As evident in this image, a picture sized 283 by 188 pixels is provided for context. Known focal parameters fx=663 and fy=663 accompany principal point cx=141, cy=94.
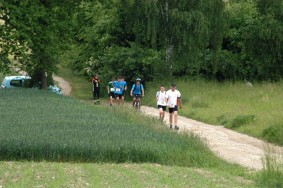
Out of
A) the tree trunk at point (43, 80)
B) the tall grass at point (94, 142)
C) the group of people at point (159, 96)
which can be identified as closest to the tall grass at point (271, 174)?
the tall grass at point (94, 142)

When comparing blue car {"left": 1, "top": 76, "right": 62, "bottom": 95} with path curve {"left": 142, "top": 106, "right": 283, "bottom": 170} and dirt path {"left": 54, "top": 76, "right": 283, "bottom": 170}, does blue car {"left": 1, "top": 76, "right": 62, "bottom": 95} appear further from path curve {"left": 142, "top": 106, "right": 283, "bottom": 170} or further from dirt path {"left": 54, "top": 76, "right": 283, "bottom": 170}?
path curve {"left": 142, "top": 106, "right": 283, "bottom": 170}

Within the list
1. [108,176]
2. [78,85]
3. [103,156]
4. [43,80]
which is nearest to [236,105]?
[43,80]

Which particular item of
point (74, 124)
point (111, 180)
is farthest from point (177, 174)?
point (74, 124)

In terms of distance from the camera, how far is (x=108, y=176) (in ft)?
47.5

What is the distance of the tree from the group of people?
4803 millimetres

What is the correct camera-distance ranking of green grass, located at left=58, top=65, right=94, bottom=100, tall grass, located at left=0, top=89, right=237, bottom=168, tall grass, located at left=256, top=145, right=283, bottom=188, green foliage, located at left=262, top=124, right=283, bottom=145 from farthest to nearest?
green grass, located at left=58, top=65, right=94, bottom=100
green foliage, located at left=262, top=124, right=283, bottom=145
tall grass, located at left=0, top=89, right=237, bottom=168
tall grass, located at left=256, top=145, right=283, bottom=188

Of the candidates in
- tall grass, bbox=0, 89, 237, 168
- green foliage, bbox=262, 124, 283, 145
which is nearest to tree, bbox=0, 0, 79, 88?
tall grass, bbox=0, 89, 237, 168

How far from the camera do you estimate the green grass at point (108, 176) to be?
13.6m

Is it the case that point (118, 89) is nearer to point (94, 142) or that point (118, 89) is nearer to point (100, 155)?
point (94, 142)

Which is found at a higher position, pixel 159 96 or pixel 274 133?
pixel 159 96

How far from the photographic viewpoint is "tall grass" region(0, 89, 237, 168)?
56.3 ft

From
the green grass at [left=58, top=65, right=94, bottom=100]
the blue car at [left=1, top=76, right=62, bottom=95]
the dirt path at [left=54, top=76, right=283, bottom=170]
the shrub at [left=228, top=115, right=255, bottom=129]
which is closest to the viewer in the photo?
the dirt path at [left=54, top=76, right=283, bottom=170]

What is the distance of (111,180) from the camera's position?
46.0 ft

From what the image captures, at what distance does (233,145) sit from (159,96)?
589 cm
